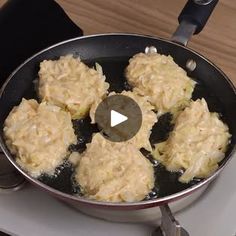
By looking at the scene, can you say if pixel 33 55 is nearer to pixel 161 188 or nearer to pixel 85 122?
pixel 85 122

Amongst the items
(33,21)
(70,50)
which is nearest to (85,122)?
(70,50)

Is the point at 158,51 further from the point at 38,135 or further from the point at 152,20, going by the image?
the point at 38,135

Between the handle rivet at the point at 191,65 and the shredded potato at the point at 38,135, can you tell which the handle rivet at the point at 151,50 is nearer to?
the handle rivet at the point at 191,65

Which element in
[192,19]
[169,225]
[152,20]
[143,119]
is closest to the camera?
[169,225]

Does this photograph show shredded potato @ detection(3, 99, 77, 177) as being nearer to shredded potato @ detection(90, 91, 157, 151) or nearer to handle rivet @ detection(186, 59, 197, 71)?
shredded potato @ detection(90, 91, 157, 151)
